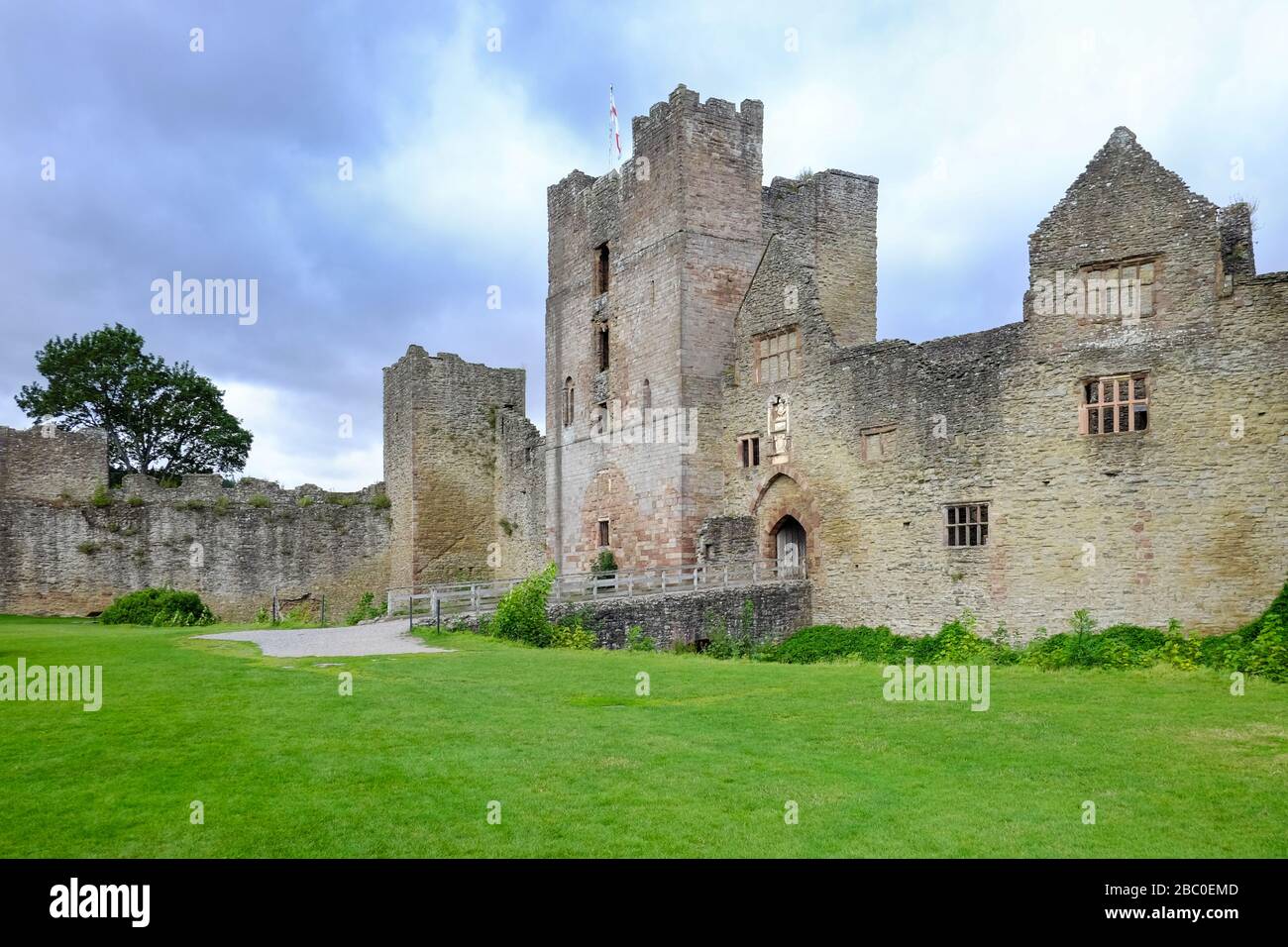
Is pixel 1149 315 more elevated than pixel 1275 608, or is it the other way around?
pixel 1149 315

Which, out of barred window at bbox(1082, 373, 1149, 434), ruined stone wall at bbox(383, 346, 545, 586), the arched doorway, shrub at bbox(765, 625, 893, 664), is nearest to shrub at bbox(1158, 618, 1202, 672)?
barred window at bbox(1082, 373, 1149, 434)

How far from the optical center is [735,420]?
28.9m

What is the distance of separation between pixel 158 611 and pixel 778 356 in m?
19.2

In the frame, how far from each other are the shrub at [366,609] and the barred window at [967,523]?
17784mm

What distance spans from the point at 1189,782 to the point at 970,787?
6.24 ft

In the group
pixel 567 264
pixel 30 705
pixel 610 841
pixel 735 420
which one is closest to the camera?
pixel 610 841

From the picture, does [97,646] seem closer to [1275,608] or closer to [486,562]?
[486,562]

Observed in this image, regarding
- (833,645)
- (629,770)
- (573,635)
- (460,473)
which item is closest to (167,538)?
(460,473)

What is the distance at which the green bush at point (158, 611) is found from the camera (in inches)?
1167

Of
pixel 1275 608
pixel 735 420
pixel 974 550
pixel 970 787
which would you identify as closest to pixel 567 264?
pixel 735 420

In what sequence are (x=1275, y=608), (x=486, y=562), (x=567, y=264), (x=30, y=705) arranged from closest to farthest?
(x=30, y=705) < (x=1275, y=608) < (x=567, y=264) < (x=486, y=562)

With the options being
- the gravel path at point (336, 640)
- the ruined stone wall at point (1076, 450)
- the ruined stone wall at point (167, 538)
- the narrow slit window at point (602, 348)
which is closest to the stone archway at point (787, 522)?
the ruined stone wall at point (1076, 450)

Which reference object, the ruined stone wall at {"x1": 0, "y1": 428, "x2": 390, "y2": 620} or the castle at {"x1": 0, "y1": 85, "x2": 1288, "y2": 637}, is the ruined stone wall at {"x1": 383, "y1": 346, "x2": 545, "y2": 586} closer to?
the castle at {"x1": 0, "y1": 85, "x2": 1288, "y2": 637}
